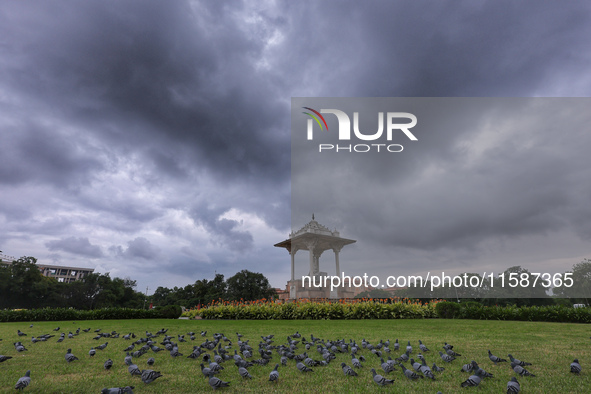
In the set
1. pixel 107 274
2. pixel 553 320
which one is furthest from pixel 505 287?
pixel 107 274

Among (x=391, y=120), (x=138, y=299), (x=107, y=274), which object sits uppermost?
(x=391, y=120)

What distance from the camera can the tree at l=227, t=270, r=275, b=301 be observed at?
44.8 metres

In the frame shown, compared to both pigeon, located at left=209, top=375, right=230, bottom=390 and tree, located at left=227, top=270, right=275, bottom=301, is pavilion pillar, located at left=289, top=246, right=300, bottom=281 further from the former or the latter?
pigeon, located at left=209, top=375, right=230, bottom=390

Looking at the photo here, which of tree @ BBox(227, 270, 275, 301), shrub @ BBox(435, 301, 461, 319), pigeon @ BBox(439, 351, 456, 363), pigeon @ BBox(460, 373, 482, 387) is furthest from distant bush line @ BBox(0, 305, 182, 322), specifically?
tree @ BBox(227, 270, 275, 301)

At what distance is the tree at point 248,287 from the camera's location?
44844mm

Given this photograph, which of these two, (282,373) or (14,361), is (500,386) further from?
(14,361)

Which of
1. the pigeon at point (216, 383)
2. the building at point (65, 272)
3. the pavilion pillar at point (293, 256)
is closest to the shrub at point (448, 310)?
the pigeon at point (216, 383)

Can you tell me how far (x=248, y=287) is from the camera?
45.3 m

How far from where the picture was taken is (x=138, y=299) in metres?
70.9

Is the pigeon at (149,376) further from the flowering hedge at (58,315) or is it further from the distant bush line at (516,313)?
the flowering hedge at (58,315)

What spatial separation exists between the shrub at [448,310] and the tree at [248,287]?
29.8 metres

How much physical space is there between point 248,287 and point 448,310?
3237 cm

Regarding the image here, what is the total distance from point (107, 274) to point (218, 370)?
6825 centimetres

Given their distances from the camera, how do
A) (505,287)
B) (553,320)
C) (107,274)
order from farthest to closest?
1. (107,274)
2. (505,287)
3. (553,320)
